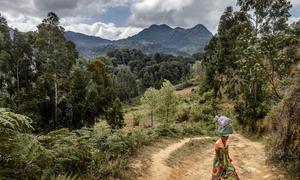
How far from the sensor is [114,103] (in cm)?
2839

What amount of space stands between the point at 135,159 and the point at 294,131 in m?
4.47

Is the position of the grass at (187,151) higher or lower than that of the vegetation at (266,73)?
lower

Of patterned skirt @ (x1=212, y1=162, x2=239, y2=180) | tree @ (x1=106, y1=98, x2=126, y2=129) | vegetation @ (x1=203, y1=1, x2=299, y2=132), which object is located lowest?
tree @ (x1=106, y1=98, x2=126, y2=129)

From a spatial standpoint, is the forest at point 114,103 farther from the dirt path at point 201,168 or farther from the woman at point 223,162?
the woman at point 223,162

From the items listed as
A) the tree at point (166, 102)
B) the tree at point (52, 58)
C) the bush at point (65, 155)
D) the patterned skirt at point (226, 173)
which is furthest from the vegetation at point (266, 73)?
the tree at point (52, 58)

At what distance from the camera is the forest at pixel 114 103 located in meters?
5.99

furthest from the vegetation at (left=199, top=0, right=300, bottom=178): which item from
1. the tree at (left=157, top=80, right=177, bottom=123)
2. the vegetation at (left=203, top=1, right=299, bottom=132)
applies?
the tree at (left=157, top=80, right=177, bottom=123)

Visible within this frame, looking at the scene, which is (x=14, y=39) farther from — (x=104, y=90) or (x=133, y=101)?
(x=133, y=101)

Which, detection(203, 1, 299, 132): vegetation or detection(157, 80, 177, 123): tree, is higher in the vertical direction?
detection(203, 1, 299, 132): vegetation

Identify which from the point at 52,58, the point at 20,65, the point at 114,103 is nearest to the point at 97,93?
the point at 114,103

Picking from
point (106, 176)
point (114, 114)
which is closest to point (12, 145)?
point (106, 176)

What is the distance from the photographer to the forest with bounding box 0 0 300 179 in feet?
19.6

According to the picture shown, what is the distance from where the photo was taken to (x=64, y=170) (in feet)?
20.1

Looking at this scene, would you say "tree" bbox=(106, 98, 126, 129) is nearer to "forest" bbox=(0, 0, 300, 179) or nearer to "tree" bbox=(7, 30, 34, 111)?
"forest" bbox=(0, 0, 300, 179)
